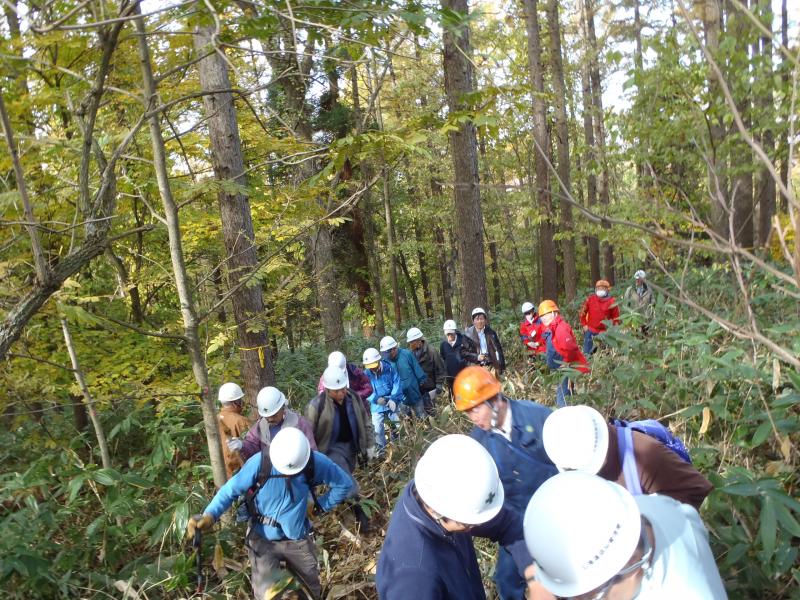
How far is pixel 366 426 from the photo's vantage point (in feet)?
19.2

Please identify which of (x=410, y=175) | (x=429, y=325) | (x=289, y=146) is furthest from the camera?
(x=410, y=175)

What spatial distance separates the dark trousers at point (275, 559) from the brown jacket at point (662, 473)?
241 cm

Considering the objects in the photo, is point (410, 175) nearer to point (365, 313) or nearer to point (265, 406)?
point (365, 313)

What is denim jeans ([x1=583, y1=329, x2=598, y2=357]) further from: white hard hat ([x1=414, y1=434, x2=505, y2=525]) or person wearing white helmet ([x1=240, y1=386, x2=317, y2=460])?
white hard hat ([x1=414, y1=434, x2=505, y2=525])

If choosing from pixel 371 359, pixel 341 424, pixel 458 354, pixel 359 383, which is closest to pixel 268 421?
pixel 341 424

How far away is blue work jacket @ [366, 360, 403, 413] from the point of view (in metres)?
7.19

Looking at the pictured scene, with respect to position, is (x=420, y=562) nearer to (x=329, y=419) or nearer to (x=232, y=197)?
(x=329, y=419)

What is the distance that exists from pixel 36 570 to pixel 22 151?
3.40m

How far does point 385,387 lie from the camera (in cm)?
720

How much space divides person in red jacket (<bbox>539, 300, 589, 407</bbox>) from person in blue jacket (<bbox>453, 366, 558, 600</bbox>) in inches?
87.6

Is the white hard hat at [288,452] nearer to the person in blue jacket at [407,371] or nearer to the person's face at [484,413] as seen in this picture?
the person's face at [484,413]

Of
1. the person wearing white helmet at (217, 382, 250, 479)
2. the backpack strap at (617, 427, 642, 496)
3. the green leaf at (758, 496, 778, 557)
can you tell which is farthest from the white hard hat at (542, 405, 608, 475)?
the person wearing white helmet at (217, 382, 250, 479)

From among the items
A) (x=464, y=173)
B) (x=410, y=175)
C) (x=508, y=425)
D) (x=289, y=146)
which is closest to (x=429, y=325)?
(x=410, y=175)

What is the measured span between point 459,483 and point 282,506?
198 cm
